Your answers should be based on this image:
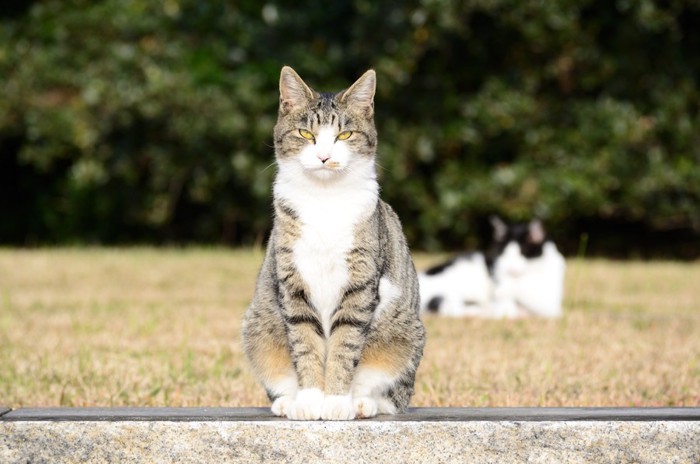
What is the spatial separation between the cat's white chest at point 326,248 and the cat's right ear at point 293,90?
42 cm

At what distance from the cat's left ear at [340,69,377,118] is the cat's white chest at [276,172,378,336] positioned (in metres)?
0.41

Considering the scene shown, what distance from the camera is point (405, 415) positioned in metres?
3.23

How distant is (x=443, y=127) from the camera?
1222 cm

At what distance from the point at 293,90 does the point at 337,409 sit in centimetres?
114

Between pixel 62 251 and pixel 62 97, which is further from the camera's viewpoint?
pixel 62 97

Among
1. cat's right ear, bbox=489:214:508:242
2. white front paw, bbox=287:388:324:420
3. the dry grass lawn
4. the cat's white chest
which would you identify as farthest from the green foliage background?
white front paw, bbox=287:388:324:420

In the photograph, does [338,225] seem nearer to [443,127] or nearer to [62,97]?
[443,127]

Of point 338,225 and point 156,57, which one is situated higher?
point 156,57

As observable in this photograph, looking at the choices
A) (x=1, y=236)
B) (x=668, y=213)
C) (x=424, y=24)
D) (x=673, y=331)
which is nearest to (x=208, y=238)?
(x=1, y=236)

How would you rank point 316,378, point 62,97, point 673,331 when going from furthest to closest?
1. point 62,97
2. point 673,331
3. point 316,378

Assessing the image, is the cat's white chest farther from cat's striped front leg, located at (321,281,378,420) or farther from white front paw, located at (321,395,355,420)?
white front paw, located at (321,395,355,420)

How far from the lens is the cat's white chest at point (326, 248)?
3168mm

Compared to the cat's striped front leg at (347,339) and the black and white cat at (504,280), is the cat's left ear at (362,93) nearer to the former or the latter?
the cat's striped front leg at (347,339)

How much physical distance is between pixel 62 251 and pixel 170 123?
2136mm
